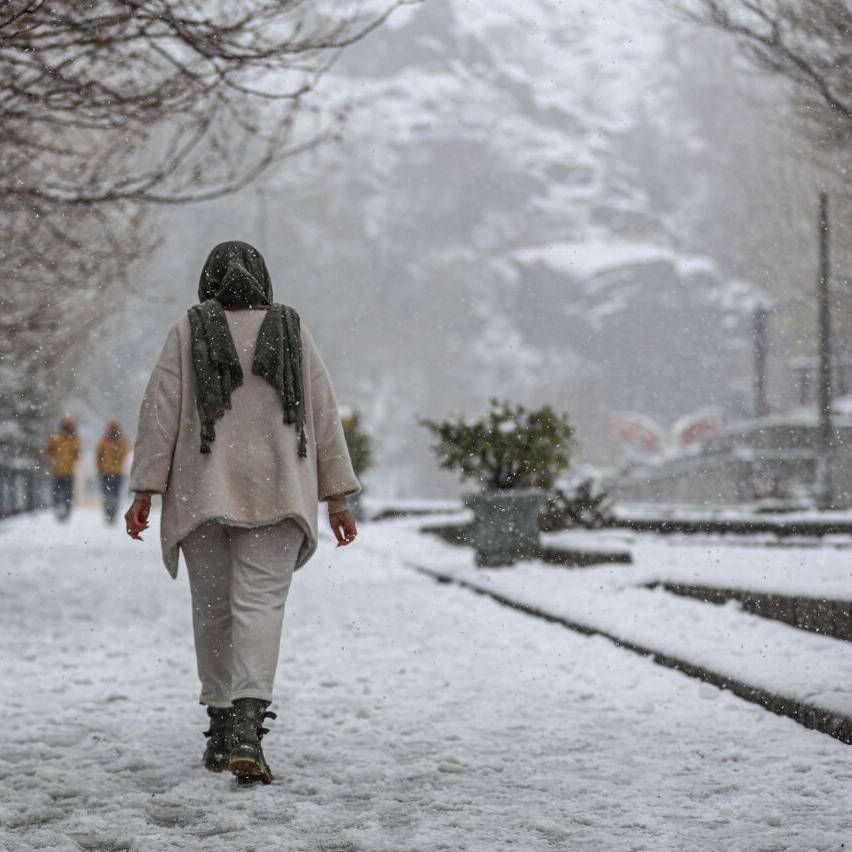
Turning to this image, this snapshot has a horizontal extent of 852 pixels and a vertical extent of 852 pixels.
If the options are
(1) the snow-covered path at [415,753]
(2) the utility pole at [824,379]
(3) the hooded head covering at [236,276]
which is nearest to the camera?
(1) the snow-covered path at [415,753]

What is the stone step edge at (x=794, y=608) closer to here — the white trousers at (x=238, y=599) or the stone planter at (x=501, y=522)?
the white trousers at (x=238, y=599)

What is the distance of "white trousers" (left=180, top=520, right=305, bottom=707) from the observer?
186 inches

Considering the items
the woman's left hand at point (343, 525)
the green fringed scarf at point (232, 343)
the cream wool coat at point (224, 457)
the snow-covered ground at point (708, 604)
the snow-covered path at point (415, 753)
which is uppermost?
the green fringed scarf at point (232, 343)

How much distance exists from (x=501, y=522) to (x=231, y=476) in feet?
29.8

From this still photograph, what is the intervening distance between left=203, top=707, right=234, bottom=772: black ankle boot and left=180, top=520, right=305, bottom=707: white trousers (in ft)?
0.11

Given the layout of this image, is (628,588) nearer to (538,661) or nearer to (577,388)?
(538,661)

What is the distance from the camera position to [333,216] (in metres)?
145

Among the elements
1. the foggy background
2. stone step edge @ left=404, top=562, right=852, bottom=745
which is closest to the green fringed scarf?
stone step edge @ left=404, top=562, right=852, bottom=745

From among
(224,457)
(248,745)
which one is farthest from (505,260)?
(248,745)

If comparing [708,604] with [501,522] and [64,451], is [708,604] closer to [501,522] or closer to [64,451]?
[501,522]

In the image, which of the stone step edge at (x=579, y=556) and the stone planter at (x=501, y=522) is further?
the stone planter at (x=501, y=522)

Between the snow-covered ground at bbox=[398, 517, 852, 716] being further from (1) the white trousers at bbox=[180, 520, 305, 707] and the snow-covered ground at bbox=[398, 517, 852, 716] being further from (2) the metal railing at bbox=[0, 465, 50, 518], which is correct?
(2) the metal railing at bbox=[0, 465, 50, 518]

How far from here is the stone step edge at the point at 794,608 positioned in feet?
24.4

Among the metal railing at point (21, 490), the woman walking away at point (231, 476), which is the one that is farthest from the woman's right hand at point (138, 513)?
the metal railing at point (21, 490)
